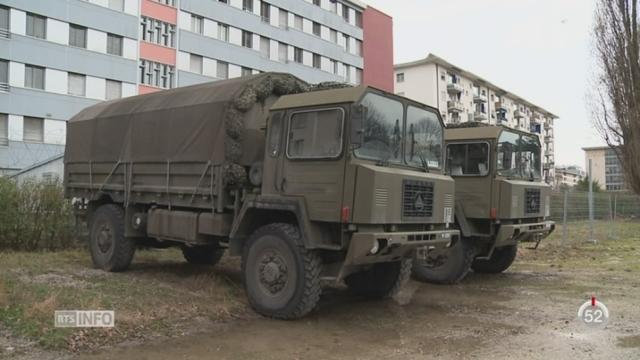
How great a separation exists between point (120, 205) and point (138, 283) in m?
2.00

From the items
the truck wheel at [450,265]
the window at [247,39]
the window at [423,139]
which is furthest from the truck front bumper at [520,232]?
the window at [247,39]

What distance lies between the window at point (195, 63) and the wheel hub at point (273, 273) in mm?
37707

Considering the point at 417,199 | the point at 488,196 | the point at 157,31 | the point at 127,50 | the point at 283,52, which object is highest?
the point at 283,52

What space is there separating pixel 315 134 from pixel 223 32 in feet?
132

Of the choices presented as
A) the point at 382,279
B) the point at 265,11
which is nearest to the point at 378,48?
the point at 265,11

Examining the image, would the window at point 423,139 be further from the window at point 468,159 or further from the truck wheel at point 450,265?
the truck wheel at point 450,265

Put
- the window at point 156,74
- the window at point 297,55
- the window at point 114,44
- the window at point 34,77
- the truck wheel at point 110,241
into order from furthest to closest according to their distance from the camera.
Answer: the window at point 297,55 → the window at point 156,74 → the window at point 114,44 → the window at point 34,77 → the truck wheel at point 110,241

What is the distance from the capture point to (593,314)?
8250 millimetres

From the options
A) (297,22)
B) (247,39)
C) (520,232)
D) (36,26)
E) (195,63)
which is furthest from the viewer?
(297,22)

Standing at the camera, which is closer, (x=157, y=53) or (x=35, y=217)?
(x=35, y=217)

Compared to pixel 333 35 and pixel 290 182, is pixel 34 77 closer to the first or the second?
pixel 333 35

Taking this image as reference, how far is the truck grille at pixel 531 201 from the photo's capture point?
10977 millimetres

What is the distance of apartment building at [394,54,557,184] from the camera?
2985 inches

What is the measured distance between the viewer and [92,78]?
37.8m
